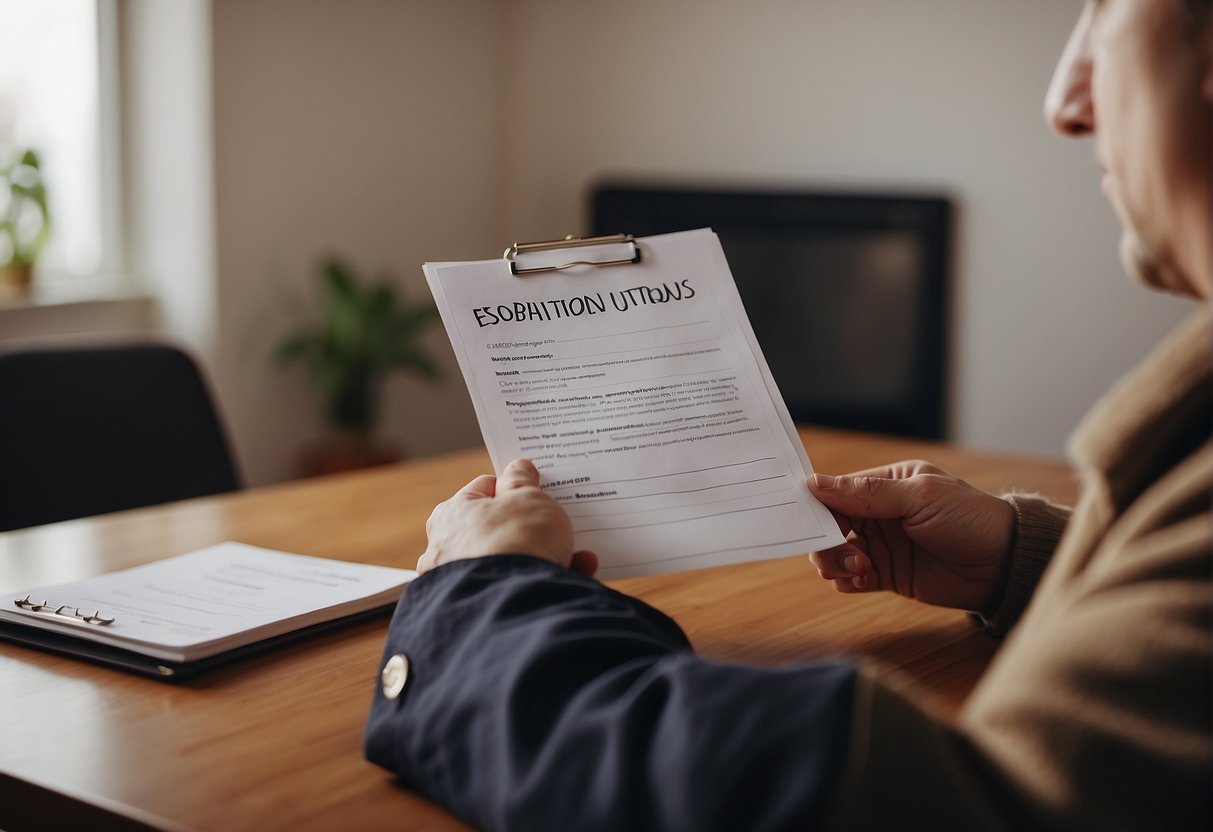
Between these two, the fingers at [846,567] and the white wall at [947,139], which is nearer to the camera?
the fingers at [846,567]

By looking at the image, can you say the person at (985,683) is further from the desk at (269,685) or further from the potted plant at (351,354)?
the potted plant at (351,354)

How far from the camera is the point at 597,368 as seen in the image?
1.04 m

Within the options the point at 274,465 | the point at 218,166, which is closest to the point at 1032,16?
the point at 218,166

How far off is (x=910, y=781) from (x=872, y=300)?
354 cm

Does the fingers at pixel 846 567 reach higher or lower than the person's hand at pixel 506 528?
lower

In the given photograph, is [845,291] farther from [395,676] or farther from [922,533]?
[395,676]

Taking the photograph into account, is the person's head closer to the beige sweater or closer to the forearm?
the beige sweater

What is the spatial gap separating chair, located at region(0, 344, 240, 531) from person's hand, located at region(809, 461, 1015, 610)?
3.56ft

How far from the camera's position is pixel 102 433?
5.94ft

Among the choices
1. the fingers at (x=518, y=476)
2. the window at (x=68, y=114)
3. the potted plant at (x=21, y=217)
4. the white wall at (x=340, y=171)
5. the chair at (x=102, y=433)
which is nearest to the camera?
the fingers at (x=518, y=476)

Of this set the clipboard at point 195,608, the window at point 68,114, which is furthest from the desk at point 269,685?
the window at point 68,114

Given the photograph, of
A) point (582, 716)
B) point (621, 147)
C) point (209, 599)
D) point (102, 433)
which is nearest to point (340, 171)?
point (621, 147)

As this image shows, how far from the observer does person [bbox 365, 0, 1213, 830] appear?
58 centimetres

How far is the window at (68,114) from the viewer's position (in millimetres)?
3609
